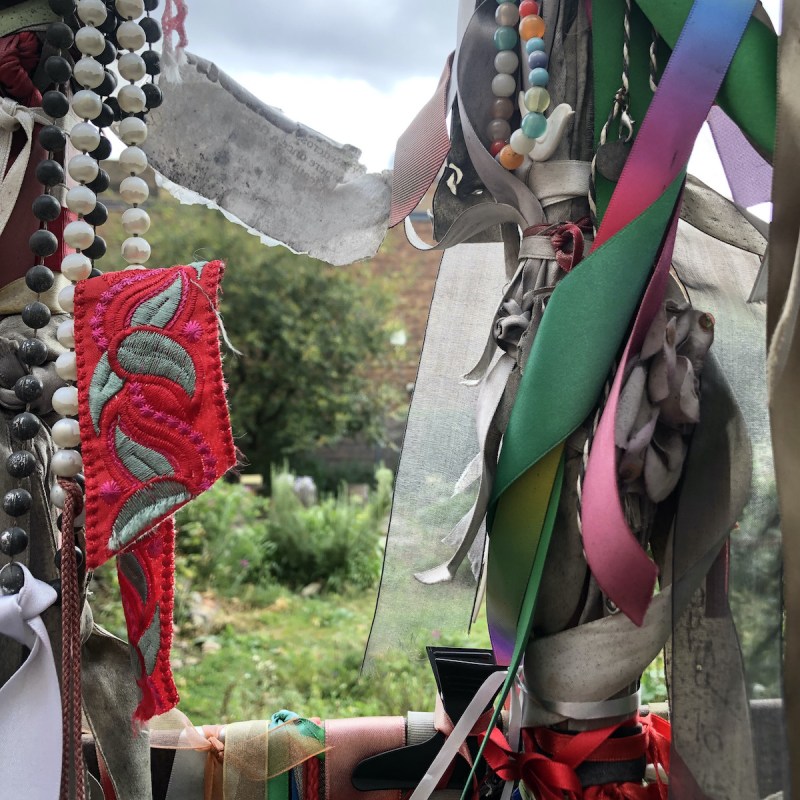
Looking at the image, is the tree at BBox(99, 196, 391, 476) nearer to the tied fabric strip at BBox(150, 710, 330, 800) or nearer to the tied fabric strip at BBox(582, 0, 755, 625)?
the tied fabric strip at BBox(150, 710, 330, 800)

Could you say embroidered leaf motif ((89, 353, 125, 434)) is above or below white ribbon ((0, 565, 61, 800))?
above

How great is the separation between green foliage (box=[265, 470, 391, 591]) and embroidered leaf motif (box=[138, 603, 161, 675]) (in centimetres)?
260

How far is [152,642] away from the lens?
0.94 metres

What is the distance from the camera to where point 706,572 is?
0.84 m

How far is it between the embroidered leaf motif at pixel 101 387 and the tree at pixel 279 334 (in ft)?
14.2

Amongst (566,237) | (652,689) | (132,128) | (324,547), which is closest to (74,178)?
(132,128)

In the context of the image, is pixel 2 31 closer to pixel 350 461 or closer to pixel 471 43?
pixel 471 43

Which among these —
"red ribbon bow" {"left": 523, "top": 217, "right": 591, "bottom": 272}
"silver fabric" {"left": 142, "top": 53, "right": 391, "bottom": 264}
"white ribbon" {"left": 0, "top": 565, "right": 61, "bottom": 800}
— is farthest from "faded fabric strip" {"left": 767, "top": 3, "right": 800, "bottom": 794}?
"white ribbon" {"left": 0, "top": 565, "right": 61, "bottom": 800}

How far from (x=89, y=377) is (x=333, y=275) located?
15.3 ft

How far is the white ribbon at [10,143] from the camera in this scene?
96cm

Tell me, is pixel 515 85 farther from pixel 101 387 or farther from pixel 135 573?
pixel 135 573

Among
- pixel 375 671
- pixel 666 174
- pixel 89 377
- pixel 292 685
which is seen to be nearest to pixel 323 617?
pixel 292 685

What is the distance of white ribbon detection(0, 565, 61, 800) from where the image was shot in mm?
824

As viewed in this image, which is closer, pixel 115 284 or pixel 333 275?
pixel 115 284
